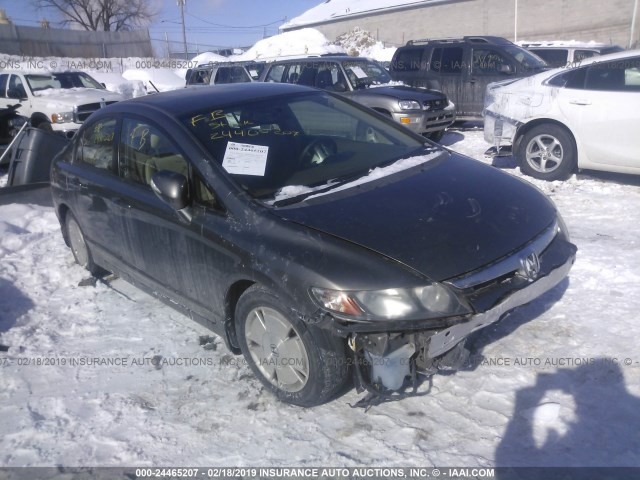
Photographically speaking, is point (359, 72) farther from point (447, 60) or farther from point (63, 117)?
point (63, 117)

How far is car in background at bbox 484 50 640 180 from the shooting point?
650 centimetres

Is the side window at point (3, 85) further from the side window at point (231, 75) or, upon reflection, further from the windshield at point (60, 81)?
the side window at point (231, 75)

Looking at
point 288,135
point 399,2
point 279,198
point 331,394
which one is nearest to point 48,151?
point 288,135

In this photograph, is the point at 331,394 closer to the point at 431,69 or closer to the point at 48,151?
the point at 48,151

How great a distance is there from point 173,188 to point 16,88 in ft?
37.4

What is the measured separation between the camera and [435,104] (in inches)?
400

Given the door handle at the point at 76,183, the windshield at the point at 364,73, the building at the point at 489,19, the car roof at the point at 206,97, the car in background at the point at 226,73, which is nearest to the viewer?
the car roof at the point at 206,97

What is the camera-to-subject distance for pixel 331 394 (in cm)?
302

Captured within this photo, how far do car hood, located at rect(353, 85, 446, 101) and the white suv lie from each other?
580 cm

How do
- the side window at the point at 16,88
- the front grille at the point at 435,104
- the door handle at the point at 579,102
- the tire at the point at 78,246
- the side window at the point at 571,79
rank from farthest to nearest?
the side window at the point at 16,88 < the front grille at the point at 435,104 < the side window at the point at 571,79 < the door handle at the point at 579,102 < the tire at the point at 78,246

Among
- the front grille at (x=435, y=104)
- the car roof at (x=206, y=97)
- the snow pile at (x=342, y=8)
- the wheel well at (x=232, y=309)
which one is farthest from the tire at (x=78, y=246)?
the snow pile at (x=342, y=8)

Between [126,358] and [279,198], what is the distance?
164cm

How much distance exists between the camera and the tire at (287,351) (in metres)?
2.86

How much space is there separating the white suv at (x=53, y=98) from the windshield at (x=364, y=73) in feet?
17.6
